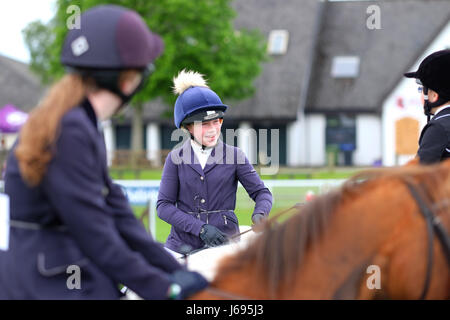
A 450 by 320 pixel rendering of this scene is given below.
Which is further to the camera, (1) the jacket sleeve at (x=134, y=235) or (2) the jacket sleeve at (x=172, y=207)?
(2) the jacket sleeve at (x=172, y=207)

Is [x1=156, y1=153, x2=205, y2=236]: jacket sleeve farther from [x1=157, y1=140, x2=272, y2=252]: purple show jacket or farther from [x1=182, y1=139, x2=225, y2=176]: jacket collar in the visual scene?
[x1=182, y1=139, x2=225, y2=176]: jacket collar

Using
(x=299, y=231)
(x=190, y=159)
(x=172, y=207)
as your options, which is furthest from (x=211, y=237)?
(x=299, y=231)

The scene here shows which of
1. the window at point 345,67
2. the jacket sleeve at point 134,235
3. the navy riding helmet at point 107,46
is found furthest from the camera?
the window at point 345,67

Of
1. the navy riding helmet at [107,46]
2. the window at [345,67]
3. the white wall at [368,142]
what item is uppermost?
the window at [345,67]

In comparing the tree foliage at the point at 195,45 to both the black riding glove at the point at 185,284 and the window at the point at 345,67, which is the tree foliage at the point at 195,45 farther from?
the black riding glove at the point at 185,284

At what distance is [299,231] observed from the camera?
1.86 metres

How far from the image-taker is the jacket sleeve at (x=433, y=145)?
3061 mm

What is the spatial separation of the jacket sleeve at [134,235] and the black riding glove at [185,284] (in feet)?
0.62

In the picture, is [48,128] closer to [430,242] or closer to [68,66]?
[68,66]

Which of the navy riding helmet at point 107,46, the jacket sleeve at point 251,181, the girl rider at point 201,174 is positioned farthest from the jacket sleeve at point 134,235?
the jacket sleeve at point 251,181

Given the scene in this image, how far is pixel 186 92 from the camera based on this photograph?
3.81 m

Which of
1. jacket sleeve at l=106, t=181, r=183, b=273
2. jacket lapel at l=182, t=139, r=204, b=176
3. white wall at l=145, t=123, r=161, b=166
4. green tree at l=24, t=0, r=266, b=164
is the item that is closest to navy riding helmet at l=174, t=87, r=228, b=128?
jacket lapel at l=182, t=139, r=204, b=176

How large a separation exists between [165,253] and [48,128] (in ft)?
2.38
